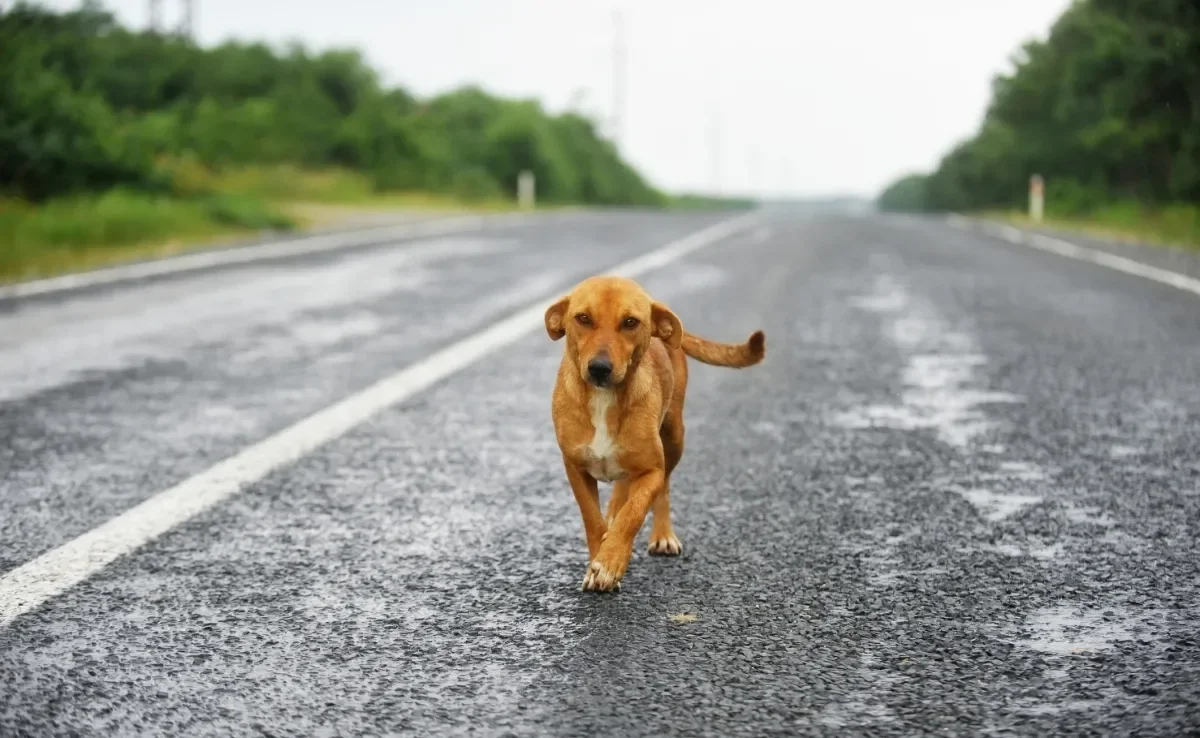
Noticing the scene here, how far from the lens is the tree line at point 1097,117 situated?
23.9 meters

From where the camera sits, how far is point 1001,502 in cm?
504

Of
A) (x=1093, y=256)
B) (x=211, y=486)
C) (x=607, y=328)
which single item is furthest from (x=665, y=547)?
(x=1093, y=256)

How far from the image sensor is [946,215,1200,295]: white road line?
1369cm

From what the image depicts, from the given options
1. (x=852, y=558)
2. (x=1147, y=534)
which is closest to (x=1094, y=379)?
(x=1147, y=534)

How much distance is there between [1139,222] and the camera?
26625mm

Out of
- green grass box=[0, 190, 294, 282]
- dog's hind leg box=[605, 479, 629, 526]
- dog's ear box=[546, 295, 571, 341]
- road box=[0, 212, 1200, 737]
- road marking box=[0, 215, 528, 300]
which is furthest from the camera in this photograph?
green grass box=[0, 190, 294, 282]

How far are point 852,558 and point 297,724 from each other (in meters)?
1.86

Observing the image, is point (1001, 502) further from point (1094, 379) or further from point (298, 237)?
point (298, 237)

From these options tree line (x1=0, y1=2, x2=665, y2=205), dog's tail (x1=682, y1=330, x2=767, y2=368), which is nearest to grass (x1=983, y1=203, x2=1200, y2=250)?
tree line (x1=0, y1=2, x2=665, y2=205)

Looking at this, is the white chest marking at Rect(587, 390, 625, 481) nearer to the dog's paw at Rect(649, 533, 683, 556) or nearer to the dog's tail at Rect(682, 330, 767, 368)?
the dog's paw at Rect(649, 533, 683, 556)

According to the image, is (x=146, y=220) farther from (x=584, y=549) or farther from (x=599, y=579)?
(x=599, y=579)

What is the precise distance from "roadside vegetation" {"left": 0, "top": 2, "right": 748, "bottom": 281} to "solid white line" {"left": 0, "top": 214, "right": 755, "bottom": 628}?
7.16 meters

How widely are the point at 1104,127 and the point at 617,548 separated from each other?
27.6 metres

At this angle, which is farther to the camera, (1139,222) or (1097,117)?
(1097,117)
